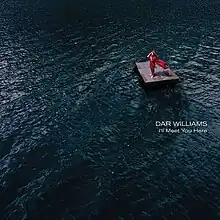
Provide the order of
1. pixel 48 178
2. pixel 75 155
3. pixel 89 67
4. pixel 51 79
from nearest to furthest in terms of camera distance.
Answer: pixel 48 178
pixel 75 155
pixel 51 79
pixel 89 67

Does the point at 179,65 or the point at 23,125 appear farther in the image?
the point at 179,65

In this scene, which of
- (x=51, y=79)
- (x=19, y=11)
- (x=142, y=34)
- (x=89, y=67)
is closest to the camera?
(x=51, y=79)

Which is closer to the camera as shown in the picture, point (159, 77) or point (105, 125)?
point (105, 125)

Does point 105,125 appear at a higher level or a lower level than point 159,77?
higher

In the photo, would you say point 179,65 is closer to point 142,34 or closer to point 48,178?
point 142,34

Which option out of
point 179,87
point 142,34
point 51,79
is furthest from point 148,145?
point 142,34

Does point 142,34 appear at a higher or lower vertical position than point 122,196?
lower

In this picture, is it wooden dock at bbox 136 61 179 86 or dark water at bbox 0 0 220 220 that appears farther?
wooden dock at bbox 136 61 179 86

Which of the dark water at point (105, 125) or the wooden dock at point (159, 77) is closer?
the dark water at point (105, 125)
